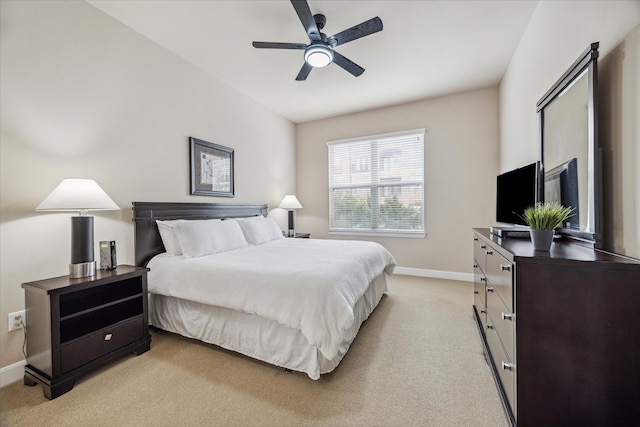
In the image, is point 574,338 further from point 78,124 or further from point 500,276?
point 78,124

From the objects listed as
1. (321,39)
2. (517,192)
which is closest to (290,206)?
(321,39)

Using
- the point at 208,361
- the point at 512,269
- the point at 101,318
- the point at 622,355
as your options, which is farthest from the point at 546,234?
the point at 101,318

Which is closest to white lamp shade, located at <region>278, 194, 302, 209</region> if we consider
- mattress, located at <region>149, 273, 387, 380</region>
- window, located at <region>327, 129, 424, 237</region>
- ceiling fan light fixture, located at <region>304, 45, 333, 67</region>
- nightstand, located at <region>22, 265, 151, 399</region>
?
window, located at <region>327, 129, 424, 237</region>

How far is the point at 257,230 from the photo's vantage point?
354 cm

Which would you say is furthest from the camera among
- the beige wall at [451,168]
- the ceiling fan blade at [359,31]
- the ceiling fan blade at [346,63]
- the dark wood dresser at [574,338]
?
the beige wall at [451,168]

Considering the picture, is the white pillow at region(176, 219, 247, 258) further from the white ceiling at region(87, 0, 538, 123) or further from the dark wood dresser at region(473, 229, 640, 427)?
the dark wood dresser at region(473, 229, 640, 427)

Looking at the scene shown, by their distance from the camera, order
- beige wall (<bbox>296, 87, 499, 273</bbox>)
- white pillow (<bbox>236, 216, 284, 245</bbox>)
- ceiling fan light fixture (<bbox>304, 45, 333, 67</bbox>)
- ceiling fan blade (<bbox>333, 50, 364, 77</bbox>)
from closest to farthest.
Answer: ceiling fan light fixture (<bbox>304, 45, 333, 67</bbox>) → ceiling fan blade (<bbox>333, 50, 364, 77</bbox>) → white pillow (<bbox>236, 216, 284, 245</bbox>) → beige wall (<bbox>296, 87, 499, 273</bbox>)

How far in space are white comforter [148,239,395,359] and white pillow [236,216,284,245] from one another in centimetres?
66

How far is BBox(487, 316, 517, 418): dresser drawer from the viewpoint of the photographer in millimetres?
1297

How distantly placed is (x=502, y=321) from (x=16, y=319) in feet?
10.4

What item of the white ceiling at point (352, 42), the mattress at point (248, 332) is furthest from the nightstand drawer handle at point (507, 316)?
the white ceiling at point (352, 42)

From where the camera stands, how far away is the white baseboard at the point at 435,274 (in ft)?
13.5

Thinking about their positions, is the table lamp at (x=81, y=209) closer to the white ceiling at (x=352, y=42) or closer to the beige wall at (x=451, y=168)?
the white ceiling at (x=352, y=42)

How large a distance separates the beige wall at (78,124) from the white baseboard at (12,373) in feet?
0.18
